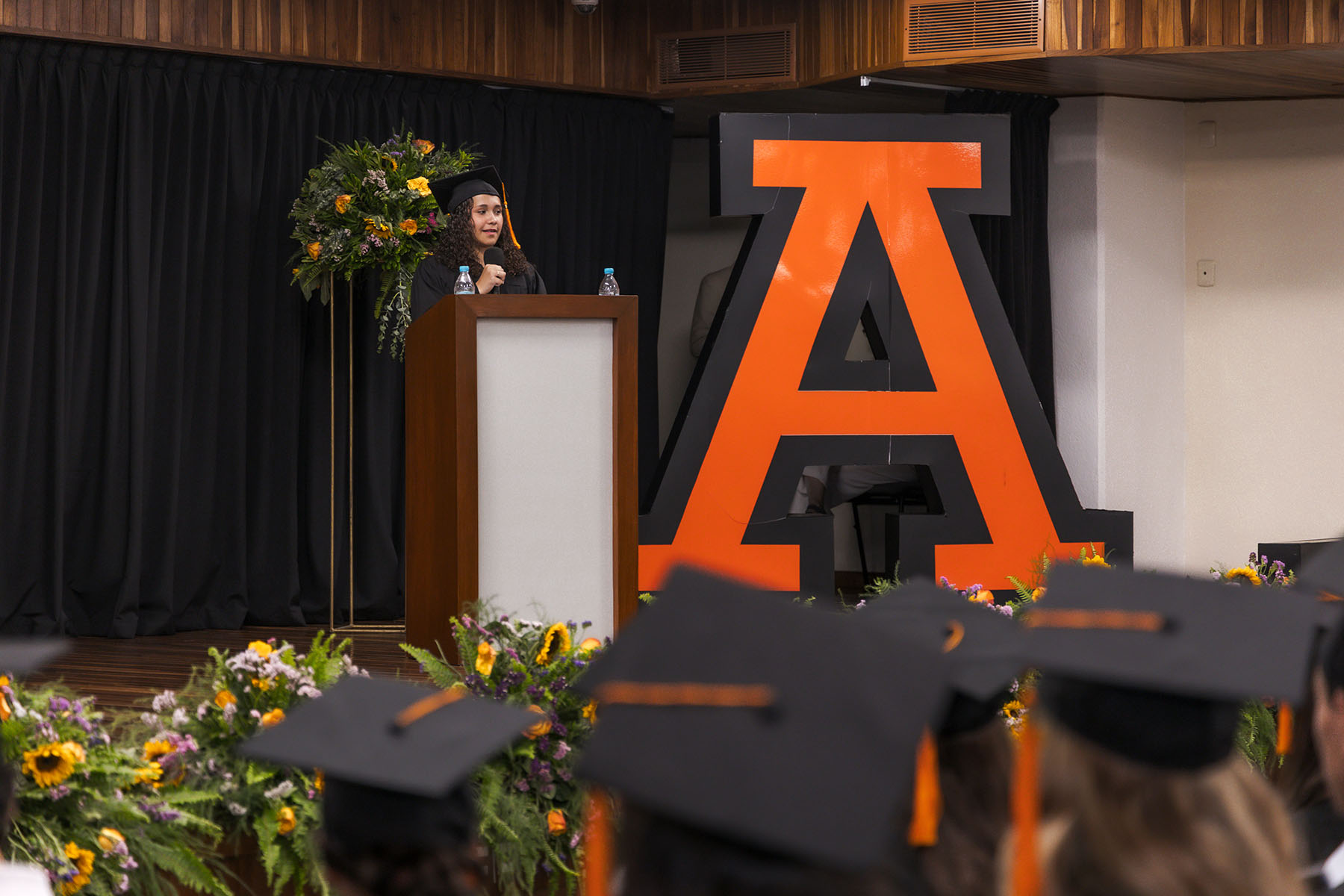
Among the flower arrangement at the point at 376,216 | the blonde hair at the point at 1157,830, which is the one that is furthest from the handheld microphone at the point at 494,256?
the blonde hair at the point at 1157,830

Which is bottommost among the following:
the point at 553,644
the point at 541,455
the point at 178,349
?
the point at 553,644

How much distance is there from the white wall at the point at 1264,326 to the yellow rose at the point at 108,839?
19.6ft

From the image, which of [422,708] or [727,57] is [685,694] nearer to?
[422,708]

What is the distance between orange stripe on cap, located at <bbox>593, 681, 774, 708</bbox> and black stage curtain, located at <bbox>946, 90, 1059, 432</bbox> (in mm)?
5764

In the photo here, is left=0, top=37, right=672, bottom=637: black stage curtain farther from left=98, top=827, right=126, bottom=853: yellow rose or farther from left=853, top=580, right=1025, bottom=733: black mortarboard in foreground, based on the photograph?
left=853, top=580, right=1025, bottom=733: black mortarboard in foreground

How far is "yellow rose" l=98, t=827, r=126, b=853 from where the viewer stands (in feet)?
6.44

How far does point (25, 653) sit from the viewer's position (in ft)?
4.82

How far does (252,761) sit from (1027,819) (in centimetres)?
148

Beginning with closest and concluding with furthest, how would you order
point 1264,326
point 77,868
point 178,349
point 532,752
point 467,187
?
point 77,868 < point 532,752 < point 467,187 < point 178,349 < point 1264,326

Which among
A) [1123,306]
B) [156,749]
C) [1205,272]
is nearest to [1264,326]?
[1205,272]

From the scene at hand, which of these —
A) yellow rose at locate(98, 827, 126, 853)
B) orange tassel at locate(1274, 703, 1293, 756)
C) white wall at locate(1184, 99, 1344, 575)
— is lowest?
yellow rose at locate(98, 827, 126, 853)

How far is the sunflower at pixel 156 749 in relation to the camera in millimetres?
2209

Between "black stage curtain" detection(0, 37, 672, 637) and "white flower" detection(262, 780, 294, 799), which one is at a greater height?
"black stage curtain" detection(0, 37, 672, 637)

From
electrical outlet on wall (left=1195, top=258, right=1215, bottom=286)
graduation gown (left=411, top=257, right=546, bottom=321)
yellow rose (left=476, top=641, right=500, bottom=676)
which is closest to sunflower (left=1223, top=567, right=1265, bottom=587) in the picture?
yellow rose (left=476, top=641, right=500, bottom=676)
